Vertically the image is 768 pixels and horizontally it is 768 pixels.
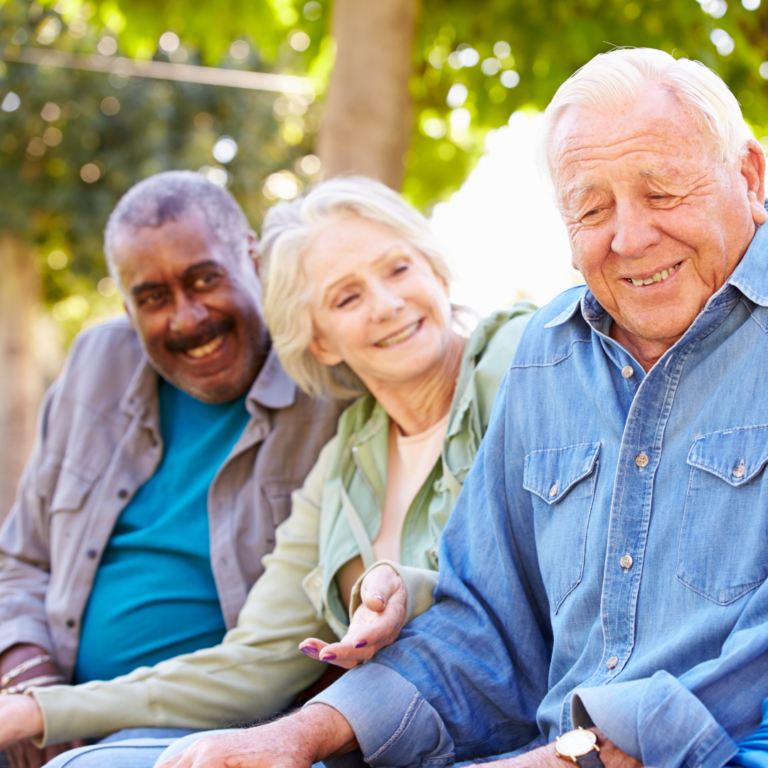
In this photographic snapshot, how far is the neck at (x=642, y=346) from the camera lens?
172cm

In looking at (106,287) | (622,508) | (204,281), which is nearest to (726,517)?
(622,508)

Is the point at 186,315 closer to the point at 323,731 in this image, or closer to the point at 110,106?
the point at 323,731

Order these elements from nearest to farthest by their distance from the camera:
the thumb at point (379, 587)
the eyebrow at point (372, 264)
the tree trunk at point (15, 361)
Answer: the thumb at point (379, 587) < the eyebrow at point (372, 264) < the tree trunk at point (15, 361)

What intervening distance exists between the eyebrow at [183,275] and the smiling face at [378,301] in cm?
41

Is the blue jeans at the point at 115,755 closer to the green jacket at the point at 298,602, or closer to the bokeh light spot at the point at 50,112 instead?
the green jacket at the point at 298,602

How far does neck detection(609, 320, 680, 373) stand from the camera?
1718 mm

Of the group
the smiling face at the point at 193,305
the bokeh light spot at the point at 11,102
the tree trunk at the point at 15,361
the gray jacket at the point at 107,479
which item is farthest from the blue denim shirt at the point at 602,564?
the bokeh light spot at the point at 11,102

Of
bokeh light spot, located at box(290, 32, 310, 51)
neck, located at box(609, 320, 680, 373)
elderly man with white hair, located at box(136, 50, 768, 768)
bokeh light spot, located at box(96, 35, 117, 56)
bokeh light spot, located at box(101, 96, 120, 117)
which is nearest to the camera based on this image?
elderly man with white hair, located at box(136, 50, 768, 768)

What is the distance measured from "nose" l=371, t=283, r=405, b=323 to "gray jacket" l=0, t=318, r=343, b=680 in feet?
1.73

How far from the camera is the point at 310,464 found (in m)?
3.00

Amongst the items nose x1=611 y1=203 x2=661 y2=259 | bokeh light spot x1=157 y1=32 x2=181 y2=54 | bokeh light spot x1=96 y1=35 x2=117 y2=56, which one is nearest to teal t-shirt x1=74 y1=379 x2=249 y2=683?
nose x1=611 y1=203 x2=661 y2=259

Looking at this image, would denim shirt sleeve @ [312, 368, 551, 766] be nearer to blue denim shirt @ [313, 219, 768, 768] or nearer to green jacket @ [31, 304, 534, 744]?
blue denim shirt @ [313, 219, 768, 768]

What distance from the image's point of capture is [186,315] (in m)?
3.00

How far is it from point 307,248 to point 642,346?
1.29 meters
